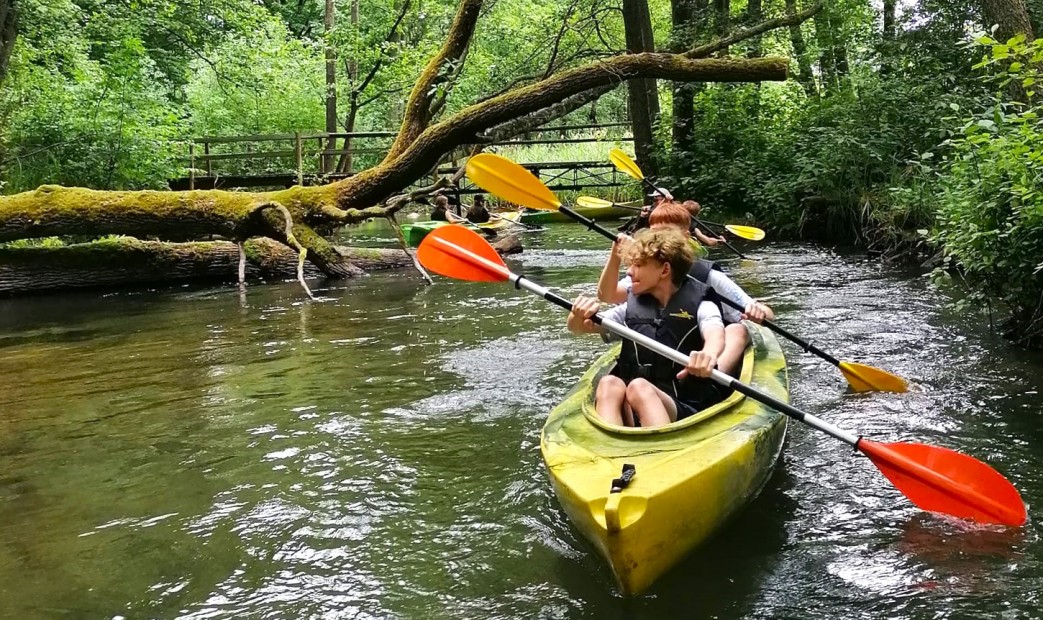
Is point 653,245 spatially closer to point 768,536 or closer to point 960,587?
point 768,536

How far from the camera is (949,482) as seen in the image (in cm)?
287

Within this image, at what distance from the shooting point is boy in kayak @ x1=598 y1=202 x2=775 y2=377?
3.73 metres

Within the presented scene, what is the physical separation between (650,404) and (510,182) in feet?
8.32

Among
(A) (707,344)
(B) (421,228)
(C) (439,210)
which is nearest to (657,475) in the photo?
(A) (707,344)

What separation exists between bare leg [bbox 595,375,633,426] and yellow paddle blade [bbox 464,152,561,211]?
6.86 feet

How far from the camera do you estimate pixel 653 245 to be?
11.1 ft

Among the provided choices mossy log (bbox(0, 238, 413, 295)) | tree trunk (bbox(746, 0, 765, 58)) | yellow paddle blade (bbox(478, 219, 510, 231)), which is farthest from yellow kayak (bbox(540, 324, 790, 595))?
tree trunk (bbox(746, 0, 765, 58))

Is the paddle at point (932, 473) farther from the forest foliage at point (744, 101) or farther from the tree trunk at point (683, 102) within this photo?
the tree trunk at point (683, 102)

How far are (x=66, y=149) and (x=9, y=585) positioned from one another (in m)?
10.1

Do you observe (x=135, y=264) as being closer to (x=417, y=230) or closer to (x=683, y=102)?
(x=417, y=230)

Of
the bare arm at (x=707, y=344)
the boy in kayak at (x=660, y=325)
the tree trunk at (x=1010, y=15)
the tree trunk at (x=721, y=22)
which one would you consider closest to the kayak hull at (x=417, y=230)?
the tree trunk at (x=721, y=22)

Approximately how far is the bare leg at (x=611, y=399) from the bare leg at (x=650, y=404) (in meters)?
0.04

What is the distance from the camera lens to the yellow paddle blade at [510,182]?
5234mm

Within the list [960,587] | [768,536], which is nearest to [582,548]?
[768,536]
